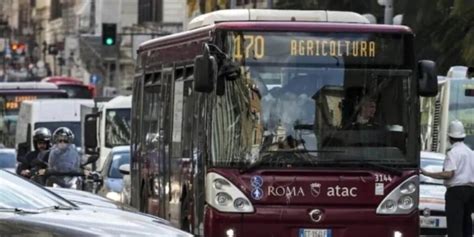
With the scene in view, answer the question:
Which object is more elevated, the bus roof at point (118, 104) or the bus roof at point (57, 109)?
the bus roof at point (118, 104)

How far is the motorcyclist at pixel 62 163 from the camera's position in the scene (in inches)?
747

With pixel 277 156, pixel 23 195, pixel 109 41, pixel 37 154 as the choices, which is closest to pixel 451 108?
pixel 37 154

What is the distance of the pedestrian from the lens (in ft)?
54.3

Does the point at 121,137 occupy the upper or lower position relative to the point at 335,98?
lower

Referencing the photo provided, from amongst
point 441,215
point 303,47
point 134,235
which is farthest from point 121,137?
point 134,235

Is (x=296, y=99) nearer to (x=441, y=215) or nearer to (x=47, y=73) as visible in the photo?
(x=441, y=215)

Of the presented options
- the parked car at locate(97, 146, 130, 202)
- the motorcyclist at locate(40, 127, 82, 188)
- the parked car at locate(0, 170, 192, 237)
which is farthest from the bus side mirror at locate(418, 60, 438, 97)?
the parked car at locate(97, 146, 130, 202)

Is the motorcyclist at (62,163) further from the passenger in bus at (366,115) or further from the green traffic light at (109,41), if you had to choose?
the green traffic light at (109,41)

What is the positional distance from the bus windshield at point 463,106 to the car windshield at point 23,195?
16.7 m

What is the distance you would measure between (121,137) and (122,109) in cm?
70

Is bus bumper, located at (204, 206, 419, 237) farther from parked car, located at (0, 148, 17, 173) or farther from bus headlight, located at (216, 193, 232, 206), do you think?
parked car, located at (0, 148, 17, 173)

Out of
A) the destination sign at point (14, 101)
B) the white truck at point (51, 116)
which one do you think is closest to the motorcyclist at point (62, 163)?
the white truck at point (51, 116)

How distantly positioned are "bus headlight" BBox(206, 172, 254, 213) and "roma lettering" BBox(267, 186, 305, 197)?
0.81ft

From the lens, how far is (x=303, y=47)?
46.8 ft
